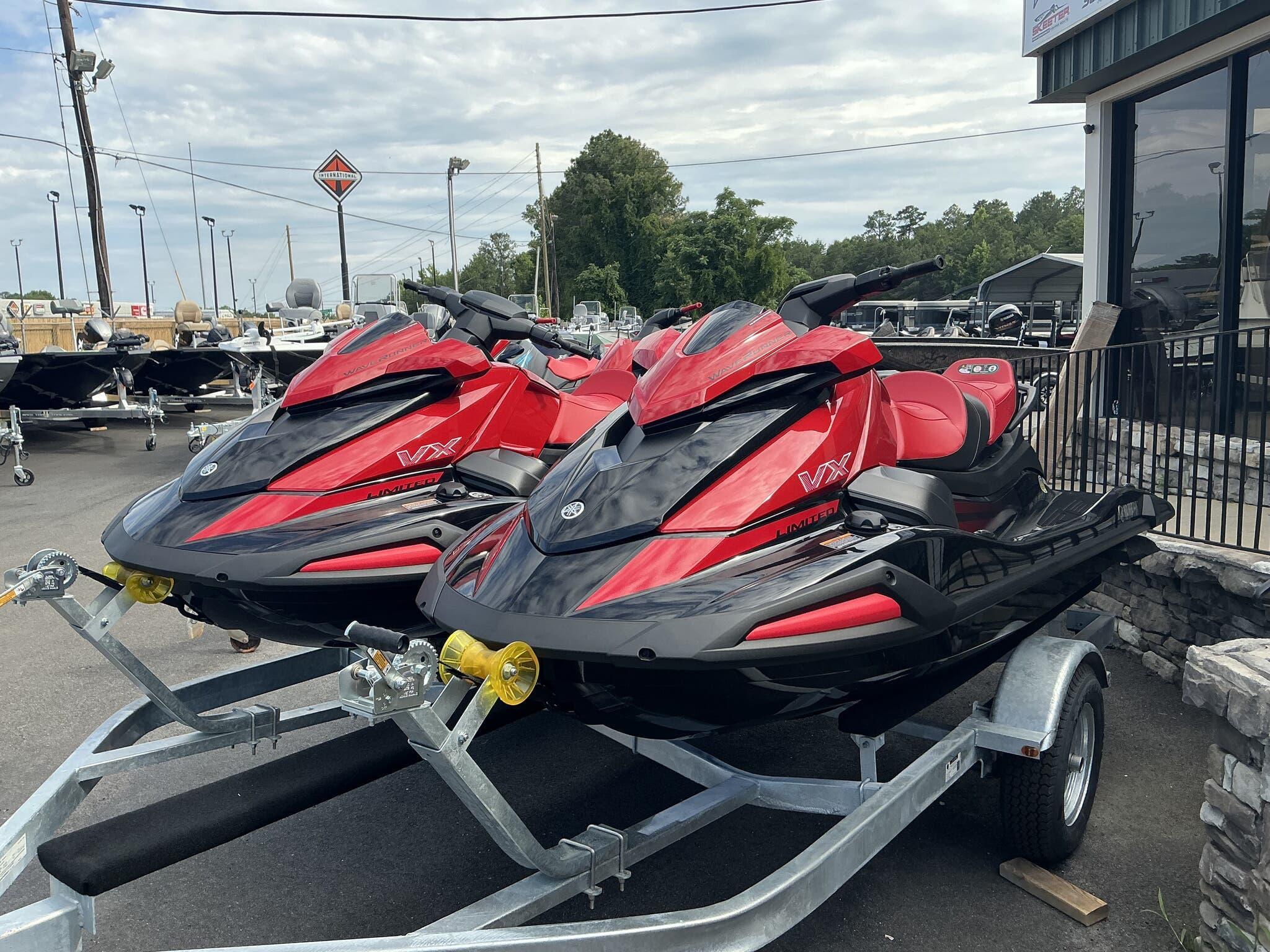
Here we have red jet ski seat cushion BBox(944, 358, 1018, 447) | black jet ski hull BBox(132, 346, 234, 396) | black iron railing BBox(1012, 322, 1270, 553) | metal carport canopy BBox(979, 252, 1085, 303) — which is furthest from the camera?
metal carport canopy BBox(979, 252, 1085, 303)

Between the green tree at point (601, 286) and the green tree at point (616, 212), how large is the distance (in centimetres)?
334

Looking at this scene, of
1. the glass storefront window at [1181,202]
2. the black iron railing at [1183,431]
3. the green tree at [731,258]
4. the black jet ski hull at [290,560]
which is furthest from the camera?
the green tree at [731,258]

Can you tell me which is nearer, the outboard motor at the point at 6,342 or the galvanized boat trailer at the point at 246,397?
the galvanized boat trailer at the point at 246,397

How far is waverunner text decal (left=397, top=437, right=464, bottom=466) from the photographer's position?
11.9ft

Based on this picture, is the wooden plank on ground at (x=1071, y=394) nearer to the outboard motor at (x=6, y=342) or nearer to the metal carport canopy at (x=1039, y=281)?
the outboard motor at (x=6, y=342)

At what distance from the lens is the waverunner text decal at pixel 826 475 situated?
8.90 ft

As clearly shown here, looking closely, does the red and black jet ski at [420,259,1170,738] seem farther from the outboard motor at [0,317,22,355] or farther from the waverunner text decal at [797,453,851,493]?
the outboard motor at [0,317,22,355]

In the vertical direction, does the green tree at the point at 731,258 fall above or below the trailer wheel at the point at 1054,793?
above

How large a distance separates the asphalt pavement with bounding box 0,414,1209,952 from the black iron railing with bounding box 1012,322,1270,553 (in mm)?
940

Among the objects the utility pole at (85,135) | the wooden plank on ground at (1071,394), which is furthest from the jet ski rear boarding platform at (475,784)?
the utility pole at (85,135)

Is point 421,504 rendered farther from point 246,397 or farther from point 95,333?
point 95,333

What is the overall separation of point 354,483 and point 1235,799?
2738 millimetres

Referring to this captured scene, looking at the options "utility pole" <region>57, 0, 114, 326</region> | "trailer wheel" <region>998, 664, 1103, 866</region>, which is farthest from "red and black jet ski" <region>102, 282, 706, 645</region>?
"utility pole" <region>57, 0, 114, 326</region>

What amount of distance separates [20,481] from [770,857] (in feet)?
33.3
